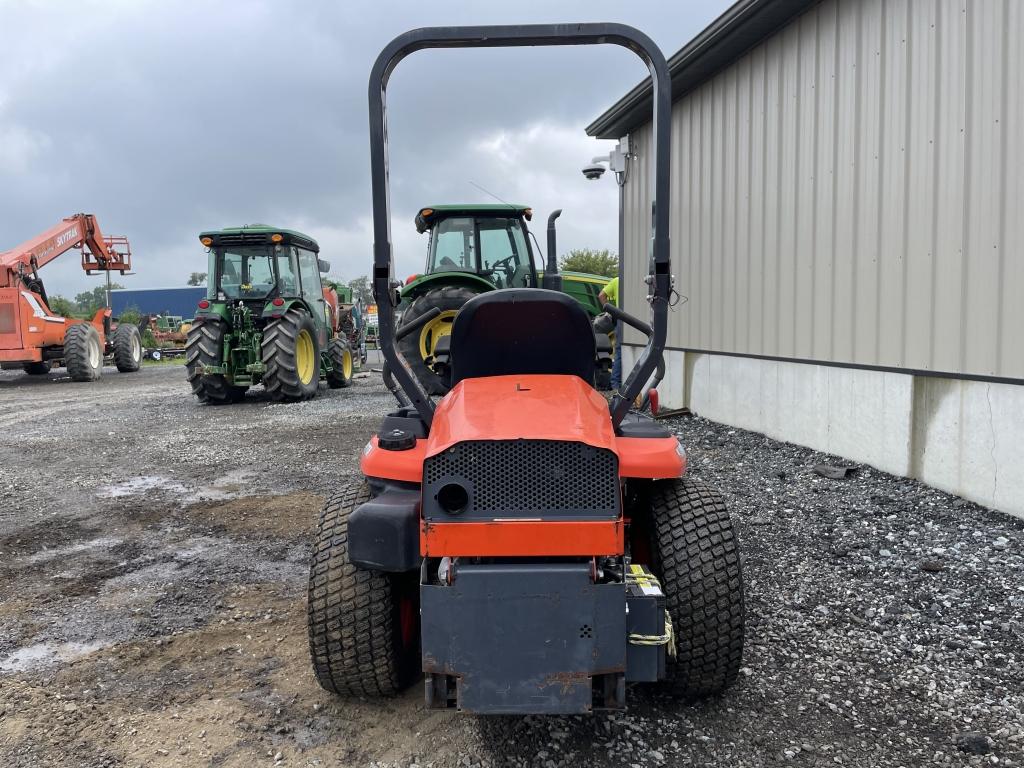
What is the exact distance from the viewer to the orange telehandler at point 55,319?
48.3ft

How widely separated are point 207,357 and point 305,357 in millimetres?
1599

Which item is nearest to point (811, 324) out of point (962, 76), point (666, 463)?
point (962, 76)

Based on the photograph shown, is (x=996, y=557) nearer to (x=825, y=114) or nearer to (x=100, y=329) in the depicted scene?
(x=825, y=114)

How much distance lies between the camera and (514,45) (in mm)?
2814

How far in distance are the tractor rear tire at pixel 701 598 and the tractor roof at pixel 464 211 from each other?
19.6 feet

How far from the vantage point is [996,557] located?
385 centimetres

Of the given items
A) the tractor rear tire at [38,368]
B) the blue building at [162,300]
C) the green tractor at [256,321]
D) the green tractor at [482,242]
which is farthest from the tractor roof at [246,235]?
the blue building at [162,300]

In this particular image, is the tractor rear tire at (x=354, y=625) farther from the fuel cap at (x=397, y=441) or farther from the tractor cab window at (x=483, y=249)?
the tractor cab window at (x=483, y=249)

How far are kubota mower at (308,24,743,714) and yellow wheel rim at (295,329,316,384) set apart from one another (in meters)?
9.07

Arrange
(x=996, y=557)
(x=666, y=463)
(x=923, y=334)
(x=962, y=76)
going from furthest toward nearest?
1. (x=923, y=334)
2. (x=962, y=76)
3. (x=996, y=557)
4. (x=666, y=463)

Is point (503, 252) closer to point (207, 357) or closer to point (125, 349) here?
point (207, 357)

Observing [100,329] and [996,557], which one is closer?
[996,557]

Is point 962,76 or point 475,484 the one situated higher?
point 962,76

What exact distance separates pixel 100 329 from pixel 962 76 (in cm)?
1853
